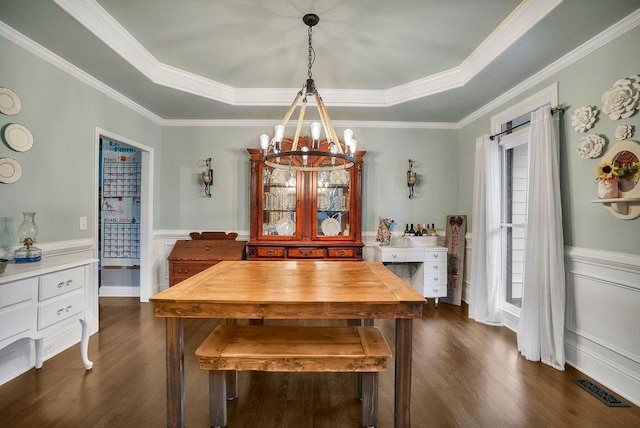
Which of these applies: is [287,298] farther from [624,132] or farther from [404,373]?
[624,132]

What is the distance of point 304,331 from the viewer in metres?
1.90

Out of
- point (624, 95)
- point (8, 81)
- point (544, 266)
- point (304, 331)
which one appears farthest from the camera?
point (544, 266)

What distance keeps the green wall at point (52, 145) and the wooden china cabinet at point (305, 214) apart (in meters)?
1.70

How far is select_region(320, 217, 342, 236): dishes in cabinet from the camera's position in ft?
13.5

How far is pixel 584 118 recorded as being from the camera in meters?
2.38

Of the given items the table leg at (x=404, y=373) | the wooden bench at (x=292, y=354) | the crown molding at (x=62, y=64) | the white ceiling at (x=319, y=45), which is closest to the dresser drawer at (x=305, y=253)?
the white ceiling at (x=319, y=45)

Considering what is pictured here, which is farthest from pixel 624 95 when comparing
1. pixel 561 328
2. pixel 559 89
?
pixel 561 328

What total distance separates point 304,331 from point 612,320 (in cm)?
215

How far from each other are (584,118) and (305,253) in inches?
117

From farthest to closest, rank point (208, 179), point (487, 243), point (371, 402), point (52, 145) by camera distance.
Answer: point (208, 179), point (487, 243), point (52, 145), point (371, 402)

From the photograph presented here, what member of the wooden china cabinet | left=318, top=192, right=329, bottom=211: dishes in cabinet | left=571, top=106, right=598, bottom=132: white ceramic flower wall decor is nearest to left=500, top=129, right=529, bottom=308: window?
left=571, top=106, right=598, bottom=132: white ceramic flower wall decor

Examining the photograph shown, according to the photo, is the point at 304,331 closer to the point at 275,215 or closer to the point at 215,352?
the point at 215,352

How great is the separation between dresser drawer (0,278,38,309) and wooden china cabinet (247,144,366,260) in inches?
87.8

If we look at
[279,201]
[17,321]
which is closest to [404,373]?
[17,321]
